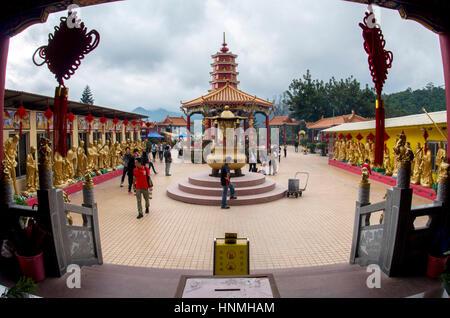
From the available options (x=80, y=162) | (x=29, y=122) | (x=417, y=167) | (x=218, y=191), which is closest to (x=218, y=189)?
(x=218, y=191)

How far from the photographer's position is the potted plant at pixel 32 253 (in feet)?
11.9

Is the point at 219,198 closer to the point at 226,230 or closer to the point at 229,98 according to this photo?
the point at 226,230

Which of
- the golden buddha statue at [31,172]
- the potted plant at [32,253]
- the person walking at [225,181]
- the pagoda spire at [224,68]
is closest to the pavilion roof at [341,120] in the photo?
the pagoda spire at [224,68]

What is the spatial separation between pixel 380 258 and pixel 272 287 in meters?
1.83

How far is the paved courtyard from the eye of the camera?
5.46 m

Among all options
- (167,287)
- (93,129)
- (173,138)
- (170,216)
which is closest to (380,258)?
(167,287)

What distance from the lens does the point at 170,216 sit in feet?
27.3

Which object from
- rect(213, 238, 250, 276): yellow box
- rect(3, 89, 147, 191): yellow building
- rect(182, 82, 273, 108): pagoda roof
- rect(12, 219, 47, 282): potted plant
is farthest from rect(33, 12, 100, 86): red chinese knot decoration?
rect(182, 82, 273, 108): pagoda roof

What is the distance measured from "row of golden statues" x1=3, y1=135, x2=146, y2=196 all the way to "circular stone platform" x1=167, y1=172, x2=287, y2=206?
11.6ft

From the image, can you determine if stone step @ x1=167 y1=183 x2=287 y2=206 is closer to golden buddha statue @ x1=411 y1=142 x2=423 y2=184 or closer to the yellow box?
the yellow box

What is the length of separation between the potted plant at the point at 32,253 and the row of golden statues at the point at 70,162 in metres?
1.17

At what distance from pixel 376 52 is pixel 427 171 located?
965 cm

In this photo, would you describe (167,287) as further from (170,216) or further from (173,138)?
(173,138)

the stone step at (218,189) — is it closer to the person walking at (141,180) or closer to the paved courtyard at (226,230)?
the paved courtyard at (226,230)
